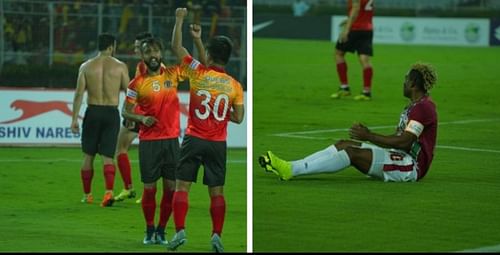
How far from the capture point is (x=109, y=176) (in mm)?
11695

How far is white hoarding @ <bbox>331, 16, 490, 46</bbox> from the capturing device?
33.1 m

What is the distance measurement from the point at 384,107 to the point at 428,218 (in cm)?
821

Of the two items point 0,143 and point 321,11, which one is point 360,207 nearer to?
point 0,143

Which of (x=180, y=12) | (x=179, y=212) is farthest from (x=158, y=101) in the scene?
(x=179, y=212)

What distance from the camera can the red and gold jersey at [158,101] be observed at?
895 centimetres

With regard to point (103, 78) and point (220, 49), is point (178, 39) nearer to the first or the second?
point (220, 49)

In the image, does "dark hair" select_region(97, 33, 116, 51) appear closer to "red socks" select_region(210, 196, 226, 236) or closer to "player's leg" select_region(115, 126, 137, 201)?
"player's leg" select_region(115, 126, 137, 201)

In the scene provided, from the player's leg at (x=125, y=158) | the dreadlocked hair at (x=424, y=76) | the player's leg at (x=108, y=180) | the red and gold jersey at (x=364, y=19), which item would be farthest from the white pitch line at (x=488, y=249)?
the red and gold jersey at (x=364, y=19)

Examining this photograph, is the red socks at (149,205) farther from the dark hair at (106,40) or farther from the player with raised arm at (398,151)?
the dark hair at (106,40)

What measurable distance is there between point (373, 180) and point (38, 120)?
7.52 m

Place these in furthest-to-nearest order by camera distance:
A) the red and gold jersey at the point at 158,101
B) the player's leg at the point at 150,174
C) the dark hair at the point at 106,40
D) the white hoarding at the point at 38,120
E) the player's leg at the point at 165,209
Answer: the white hoarding at the point at 38,120, the dark hair at the point at 106,40, the red and gold jersey at the point at 158,101, the player's leg at the point at 150,174, the player's leg at the point at 165,209

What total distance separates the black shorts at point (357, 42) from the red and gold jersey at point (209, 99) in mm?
9849

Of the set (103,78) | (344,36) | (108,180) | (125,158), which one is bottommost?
(108,180)

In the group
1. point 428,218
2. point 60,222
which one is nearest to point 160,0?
point 60,222
